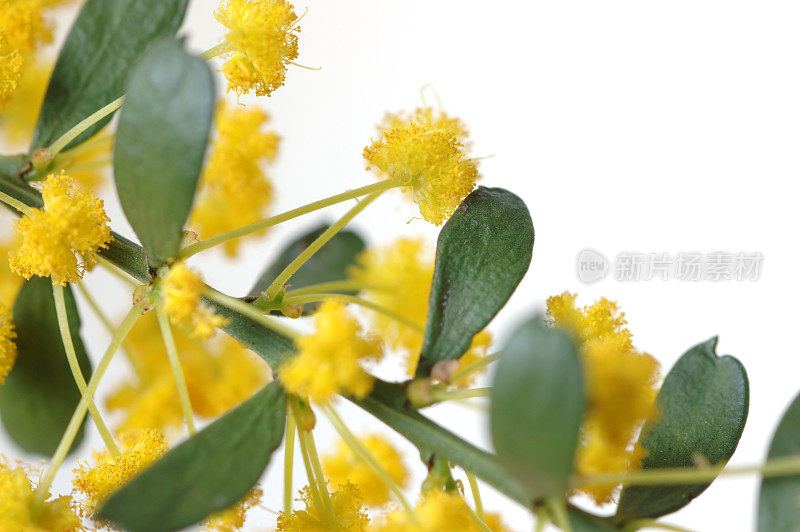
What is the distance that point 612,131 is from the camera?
1.42 metres

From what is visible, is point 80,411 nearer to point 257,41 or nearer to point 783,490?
point 257,41

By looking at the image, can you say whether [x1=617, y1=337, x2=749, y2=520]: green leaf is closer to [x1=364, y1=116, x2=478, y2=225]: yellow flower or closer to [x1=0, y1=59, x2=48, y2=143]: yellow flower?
[x1=364, y1=116, x2=478, y2=225]: yellow flower

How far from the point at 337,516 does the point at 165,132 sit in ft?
0.82

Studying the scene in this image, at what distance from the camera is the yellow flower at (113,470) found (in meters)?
0.47

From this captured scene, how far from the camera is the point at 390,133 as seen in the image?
1.71 feet

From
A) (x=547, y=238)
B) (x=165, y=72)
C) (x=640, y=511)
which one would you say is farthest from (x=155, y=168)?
(x=547, y=238)

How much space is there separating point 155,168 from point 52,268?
0.37ft

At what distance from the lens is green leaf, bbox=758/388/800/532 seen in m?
0.38

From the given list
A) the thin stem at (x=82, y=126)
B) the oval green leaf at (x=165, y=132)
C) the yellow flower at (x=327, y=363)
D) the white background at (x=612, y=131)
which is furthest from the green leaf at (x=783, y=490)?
the white background at (x=612, y=131)

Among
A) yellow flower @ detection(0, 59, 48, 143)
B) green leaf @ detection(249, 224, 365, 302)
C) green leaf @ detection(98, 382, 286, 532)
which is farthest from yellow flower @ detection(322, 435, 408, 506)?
yellow flower @ detection(0, 59, 48, 143)

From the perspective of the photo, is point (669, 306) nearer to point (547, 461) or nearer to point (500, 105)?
point (500, 105)

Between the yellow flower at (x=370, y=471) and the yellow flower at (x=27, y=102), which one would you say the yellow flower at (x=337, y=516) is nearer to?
the yellow flower at (x=370, y=471)

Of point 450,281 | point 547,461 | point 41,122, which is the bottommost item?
point 547,461

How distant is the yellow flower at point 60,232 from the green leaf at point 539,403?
266mm
